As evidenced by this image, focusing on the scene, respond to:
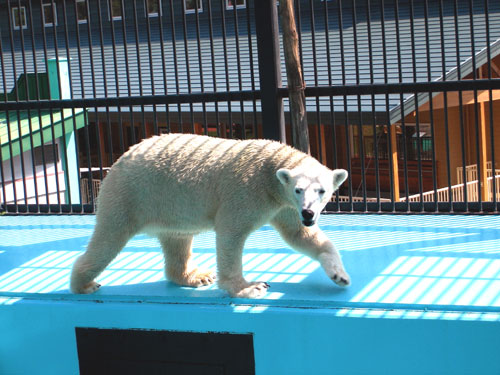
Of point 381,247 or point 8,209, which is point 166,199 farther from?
point 8,209

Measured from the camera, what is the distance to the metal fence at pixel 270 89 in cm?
543

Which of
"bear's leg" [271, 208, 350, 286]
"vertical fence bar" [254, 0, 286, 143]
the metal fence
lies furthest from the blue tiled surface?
"vertical fence bar" [254, 0, 286, 143]

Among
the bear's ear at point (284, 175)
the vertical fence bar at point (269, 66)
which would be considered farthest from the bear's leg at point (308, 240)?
the vertical fence bar at point (269, 66)

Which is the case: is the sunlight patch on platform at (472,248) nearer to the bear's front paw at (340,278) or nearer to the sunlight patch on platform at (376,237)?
the sunlight patch on platform at (376,237)

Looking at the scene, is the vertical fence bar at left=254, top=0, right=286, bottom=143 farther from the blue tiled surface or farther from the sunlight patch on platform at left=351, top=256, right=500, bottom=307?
the sunlight patch on platform at left=351, top=256, right=500, bottom=307

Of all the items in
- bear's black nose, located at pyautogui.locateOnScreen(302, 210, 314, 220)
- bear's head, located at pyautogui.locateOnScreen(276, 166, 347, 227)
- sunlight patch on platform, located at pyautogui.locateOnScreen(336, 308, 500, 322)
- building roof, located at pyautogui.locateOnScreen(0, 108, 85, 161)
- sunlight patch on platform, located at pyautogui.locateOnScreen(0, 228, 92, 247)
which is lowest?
sunlight patch on platform, located at pyautogui.locateOnScreen(336, 308, 500, 322)

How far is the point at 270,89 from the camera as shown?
18.0 ft

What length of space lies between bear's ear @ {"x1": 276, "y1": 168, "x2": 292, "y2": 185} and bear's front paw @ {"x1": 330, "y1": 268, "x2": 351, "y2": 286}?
653 millimetres

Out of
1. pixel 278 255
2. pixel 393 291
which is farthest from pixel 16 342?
pixel 393 291

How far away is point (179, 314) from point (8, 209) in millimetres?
3580

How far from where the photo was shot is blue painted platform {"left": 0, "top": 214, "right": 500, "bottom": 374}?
11.8ft

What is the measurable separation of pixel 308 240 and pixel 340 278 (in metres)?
0.30

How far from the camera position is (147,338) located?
4.09 m

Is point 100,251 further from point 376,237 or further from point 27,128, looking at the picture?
point 27,128
